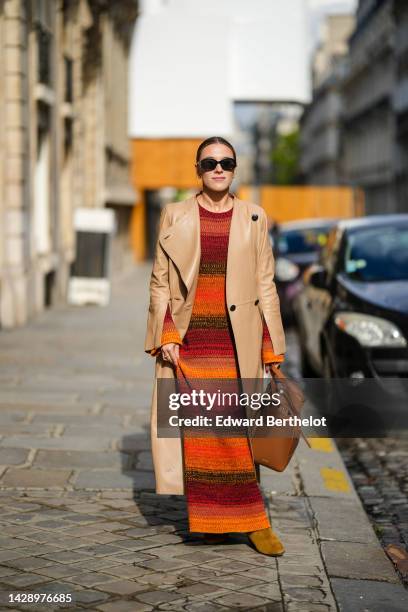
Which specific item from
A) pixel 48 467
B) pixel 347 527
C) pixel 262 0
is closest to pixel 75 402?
pixel 48 467

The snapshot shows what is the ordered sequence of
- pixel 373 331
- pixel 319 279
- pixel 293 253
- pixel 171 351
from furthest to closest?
pixel 293 253 < pixel 319 279 < pixel 373 331 < pixel 171 351

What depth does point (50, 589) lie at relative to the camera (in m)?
4.75

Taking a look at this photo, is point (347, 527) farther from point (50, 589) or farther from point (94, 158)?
point (94, 158)

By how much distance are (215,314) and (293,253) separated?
42.6 ft

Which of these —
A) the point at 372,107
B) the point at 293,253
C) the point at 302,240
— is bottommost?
the point at 293,253

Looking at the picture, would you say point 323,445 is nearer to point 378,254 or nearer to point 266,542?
point 378,254

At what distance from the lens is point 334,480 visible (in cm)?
725

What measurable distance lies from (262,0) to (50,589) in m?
29.6

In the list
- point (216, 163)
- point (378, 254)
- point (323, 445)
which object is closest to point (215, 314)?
point (216, 163)

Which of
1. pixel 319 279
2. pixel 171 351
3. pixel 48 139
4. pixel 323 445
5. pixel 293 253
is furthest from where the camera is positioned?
pixel 48 139

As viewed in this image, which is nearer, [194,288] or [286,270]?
[194,288]

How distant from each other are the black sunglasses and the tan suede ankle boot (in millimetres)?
1550

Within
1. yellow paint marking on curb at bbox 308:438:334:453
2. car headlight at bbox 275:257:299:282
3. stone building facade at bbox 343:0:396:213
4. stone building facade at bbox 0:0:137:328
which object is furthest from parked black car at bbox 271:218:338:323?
stone building facade at bbox 343:0:396:213

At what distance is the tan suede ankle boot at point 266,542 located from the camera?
540 centimetres
